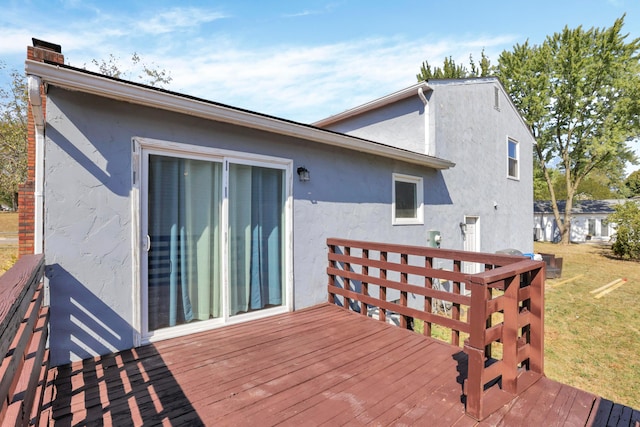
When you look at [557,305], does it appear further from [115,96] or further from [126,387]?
[115,96]

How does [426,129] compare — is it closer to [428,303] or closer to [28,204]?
[428,303]

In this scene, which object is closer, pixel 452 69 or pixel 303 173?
pixel 303 173

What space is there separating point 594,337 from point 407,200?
4.23 metres

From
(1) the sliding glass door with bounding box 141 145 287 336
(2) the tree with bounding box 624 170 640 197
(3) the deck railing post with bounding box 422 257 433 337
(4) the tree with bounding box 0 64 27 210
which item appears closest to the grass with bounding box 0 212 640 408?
(3) the deck railing post with bounding box 422 257 433 337

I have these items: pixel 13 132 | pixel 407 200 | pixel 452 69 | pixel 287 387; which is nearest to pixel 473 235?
pixel 407 200

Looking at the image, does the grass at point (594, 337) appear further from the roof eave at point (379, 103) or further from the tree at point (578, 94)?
the tree at point (578, 94)

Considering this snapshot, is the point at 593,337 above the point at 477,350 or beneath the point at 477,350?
beneath

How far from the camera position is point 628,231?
45.6 feet

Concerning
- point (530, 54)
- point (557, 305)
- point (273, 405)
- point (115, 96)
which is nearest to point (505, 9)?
point (557, 305)

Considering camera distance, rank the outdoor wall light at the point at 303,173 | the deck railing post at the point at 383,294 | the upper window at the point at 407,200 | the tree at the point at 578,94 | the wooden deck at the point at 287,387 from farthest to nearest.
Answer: the tree at the point at 578,94
the upper window at the point at 407,200
the outdoor wall light at the point at 303,173
the deck railing post at the point at 383,294
the wooden deck at the point at 287,387

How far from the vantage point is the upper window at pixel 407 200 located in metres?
6.12

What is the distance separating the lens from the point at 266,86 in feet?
37.0

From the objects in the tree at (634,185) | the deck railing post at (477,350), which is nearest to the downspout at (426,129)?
the deck railing post at (477,350)

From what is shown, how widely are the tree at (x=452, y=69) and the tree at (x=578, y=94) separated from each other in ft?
3.01
